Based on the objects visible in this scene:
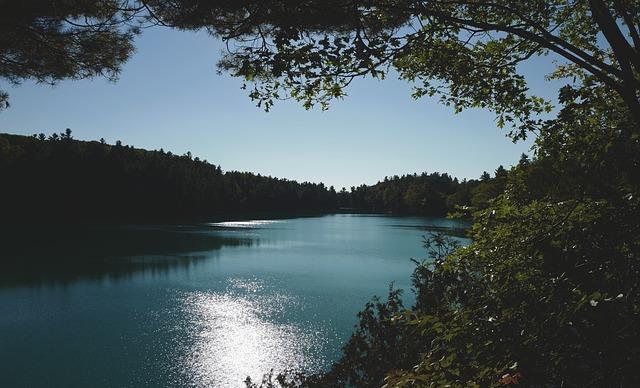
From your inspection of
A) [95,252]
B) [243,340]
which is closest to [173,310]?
[243,340]

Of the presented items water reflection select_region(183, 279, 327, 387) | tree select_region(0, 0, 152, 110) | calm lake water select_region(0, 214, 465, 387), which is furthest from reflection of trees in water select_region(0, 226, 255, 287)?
tree select_region(0, 0, 152, 110)

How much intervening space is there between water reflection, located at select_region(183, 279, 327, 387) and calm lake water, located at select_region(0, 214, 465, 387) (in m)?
0.06

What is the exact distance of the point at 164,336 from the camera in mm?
21469

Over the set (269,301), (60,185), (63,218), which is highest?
(60,185)

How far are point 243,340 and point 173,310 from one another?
672 centimetres

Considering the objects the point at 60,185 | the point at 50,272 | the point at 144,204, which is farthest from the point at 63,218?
the point at 50,272

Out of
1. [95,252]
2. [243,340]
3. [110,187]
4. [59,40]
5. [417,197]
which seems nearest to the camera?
[59,40]

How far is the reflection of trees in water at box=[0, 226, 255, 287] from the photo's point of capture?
117ft

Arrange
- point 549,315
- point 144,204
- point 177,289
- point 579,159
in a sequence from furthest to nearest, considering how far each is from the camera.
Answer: point 144,204 → point 177,289 → point 579,159 → point 549,315

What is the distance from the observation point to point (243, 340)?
2175cm

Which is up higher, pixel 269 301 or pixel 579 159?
pixel 579 159

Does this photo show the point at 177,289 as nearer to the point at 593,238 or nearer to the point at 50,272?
the point at 50,272

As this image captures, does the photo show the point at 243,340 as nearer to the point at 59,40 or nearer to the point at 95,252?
the point at 59,40

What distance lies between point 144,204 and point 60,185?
18816mm
